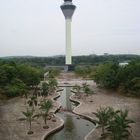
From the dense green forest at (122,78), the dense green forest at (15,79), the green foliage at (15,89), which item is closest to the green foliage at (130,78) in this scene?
the dense green forest at (122,78)

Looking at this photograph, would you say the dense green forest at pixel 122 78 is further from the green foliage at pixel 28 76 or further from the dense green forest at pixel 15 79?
the dense green forest at pixel 15 79

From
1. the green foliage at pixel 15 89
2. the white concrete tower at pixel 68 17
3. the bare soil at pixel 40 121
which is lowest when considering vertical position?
the bare soil at pixel 40 121

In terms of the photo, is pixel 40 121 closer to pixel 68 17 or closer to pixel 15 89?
pixel 15 89

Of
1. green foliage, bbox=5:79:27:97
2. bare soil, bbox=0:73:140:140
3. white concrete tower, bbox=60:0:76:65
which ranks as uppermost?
white concrete tower, bbox=60:0:76:65

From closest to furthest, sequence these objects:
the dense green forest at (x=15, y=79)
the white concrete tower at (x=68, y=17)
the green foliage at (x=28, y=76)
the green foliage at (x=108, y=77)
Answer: the dense green forest at (x=15, y=79) < the green foliage at (x=108, y=77) < the green foliage at (x=28, y=76) < the white concrete tower at (x=68, y=17)

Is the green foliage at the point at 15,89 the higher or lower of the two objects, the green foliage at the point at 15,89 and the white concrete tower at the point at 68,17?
the lower

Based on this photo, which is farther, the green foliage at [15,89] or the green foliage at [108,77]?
the green foliage at [108,77]

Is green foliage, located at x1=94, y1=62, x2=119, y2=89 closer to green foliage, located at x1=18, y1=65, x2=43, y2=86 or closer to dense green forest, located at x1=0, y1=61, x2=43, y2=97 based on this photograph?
green foliage, located at x1=18, y1=65, x2=43, y2=86

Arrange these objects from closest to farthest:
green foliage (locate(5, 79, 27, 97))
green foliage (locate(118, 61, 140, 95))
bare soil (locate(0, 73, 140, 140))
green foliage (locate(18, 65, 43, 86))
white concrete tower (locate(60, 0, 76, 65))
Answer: bare soil (locate(0, 73, 140, 140)) → green foliage (locate(5, 79, 27, 97)) → green foliage (locate(118, 61, 140, 95)) → green foliage (locate(18, 65, 43, 86)) → white concrete tower (locate(60, 0, 76, 65))

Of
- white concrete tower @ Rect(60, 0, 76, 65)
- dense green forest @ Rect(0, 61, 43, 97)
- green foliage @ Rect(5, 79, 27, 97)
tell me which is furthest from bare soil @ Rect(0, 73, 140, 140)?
white concrete tower @ Rect(60, 0, 76, 65)

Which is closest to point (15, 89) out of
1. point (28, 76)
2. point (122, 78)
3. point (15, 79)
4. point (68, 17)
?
point (15, 79)
